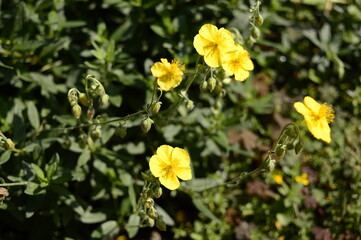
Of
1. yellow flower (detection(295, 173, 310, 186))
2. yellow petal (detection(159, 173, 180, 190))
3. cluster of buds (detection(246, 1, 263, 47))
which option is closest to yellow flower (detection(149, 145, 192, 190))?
yellow petal (detection(159, 173, 180, 190))

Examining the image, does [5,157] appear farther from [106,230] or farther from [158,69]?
[158,69]

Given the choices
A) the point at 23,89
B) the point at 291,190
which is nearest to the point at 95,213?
the point at 23,89

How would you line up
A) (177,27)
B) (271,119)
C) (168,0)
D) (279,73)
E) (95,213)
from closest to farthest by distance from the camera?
(95,213)
(177,27)
(168,0)
(271,119)
(279,73)

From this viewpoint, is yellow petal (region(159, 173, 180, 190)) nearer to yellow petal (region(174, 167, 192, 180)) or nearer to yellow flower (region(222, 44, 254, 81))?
yellow petal (region(174, 167, 192, 180))

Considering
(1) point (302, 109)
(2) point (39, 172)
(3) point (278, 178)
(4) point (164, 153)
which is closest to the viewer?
(1) point (302, 109)

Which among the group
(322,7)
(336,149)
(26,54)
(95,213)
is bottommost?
(336,149)

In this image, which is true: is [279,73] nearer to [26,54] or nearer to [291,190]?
[291,190]

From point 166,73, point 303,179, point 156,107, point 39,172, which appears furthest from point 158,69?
point 303,179
